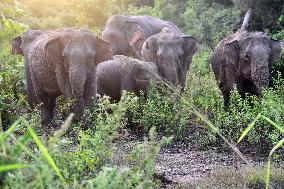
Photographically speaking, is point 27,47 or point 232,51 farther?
point 27,47

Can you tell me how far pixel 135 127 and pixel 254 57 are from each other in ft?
→ 7.51

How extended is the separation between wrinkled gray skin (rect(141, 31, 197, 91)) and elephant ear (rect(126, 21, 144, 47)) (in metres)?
2.53

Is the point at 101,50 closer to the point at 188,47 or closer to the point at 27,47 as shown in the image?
the point at 188,47

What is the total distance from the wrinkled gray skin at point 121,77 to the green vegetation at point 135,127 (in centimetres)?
52

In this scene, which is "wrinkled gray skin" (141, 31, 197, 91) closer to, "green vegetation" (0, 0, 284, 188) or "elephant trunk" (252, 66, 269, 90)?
"green vegetation" (0, 0, 284, 188)

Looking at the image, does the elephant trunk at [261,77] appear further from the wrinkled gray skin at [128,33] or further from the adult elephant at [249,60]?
the wrinkled gray skin at [128,33]

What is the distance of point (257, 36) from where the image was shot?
10.2 metres

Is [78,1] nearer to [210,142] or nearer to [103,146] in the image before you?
[210,142]

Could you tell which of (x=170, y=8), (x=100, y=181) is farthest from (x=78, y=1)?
(x=100, y=181)

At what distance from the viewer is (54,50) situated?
9430 millimetres

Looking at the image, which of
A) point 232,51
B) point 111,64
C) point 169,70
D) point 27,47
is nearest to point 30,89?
point 27,47

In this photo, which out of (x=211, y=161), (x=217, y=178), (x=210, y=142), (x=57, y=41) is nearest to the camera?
(x=217, y=178)

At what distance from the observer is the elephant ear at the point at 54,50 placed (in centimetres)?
939

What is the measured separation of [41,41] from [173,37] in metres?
2.35
